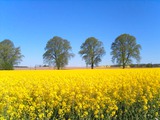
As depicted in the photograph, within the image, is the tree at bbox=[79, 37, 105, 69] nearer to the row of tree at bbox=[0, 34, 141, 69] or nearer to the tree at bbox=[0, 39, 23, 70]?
the row of tree at bbox=[0, 34, 141, 69]

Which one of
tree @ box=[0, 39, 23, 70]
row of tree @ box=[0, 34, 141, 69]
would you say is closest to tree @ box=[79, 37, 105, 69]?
row of tree @ box=[0, 34, 141, 69]

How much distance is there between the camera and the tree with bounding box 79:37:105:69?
162ft

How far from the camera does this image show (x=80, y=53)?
49750 mm

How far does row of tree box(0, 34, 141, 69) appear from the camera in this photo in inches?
1858

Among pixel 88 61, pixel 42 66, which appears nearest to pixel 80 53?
pixel 88 61

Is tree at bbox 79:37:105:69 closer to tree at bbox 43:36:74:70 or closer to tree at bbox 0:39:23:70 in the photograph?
tree at bbox 43:36:74:70

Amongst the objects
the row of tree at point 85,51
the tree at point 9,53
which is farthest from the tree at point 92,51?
the tree at point 9,53

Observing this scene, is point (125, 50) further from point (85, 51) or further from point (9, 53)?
point (9, 53)

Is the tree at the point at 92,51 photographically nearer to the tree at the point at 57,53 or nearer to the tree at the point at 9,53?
the tree at the point at 57,53

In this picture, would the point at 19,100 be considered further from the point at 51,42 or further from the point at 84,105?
the point at 51,42

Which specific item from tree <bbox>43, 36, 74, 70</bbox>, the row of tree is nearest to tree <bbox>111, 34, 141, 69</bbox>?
the row of tree

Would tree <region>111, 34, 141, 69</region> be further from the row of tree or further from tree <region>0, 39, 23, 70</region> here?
tree <region>0, 39, 23, 70</region>

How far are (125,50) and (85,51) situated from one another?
822 cm

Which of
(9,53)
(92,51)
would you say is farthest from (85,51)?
(9,53)
